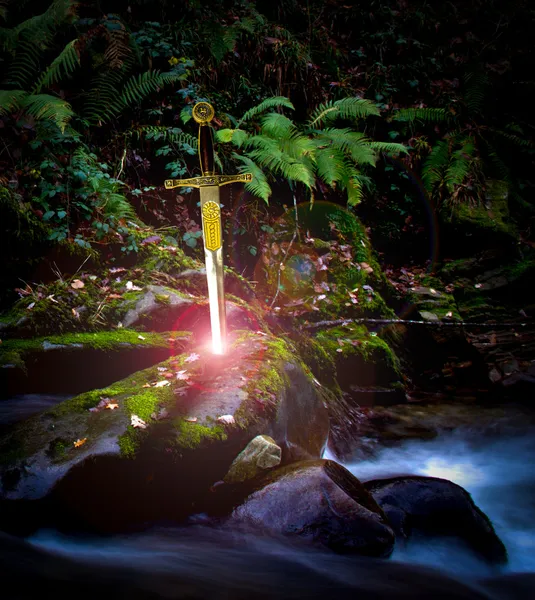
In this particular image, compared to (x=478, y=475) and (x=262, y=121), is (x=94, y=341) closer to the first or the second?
(x=478, y=475)

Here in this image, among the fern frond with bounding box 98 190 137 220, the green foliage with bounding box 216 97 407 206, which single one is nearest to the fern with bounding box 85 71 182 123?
the green foliage with bounding box 216 97 407 206

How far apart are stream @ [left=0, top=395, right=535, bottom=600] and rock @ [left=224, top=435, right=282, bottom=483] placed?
0.35 m

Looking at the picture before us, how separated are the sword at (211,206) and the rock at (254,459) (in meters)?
0.78

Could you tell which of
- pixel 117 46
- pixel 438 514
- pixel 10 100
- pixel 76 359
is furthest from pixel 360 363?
pixel 117 46

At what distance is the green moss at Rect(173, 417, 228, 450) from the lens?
251cm

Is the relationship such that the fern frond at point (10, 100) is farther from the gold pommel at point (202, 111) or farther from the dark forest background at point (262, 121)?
the gold pommel at point (202, 111)

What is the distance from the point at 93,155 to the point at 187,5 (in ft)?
11.7

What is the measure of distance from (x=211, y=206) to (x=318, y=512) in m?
2.01

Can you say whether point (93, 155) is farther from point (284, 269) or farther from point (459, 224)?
point (459, 224)

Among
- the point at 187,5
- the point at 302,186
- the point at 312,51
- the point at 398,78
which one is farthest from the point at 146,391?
the point at 398,78

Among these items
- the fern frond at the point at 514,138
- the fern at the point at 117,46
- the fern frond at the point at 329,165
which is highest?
Result: the fern at the point at 117,46

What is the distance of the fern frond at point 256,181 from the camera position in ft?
15.8

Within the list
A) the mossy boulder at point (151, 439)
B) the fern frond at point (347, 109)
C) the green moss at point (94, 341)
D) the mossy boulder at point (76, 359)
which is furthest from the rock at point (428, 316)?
the mossy boulder at point (76, 359)

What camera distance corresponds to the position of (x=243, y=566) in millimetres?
2139
